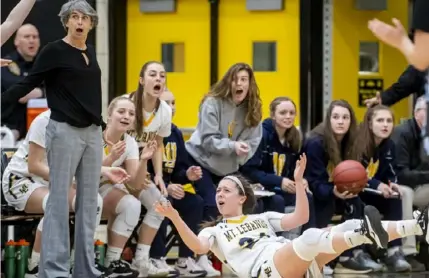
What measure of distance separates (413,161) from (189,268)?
2.28m

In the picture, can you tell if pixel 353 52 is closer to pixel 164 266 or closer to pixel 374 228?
pixel 164 266

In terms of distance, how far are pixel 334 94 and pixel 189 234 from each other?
5.57 metres

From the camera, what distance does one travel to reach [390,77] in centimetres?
1125

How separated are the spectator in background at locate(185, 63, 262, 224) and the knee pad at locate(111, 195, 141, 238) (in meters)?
0.81

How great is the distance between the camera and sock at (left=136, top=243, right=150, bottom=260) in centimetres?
793

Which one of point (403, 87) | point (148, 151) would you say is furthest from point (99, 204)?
point (403, 87)

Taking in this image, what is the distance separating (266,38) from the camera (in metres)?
11.4

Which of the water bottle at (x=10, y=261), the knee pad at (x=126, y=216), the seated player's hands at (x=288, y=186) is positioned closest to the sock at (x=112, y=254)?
the knee pad at (x=126, y=216)

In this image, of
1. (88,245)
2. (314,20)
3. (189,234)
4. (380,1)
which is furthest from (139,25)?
(189,234)

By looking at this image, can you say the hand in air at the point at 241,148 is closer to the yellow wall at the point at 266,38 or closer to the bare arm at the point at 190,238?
the bare arm at the point at 190,238

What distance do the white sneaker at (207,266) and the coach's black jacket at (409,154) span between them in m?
1.89

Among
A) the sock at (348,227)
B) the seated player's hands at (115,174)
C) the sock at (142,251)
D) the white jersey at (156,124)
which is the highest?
the white jersey at (156,124)

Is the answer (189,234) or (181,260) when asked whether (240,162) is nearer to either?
(181,260)

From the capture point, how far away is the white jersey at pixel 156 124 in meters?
8.02
